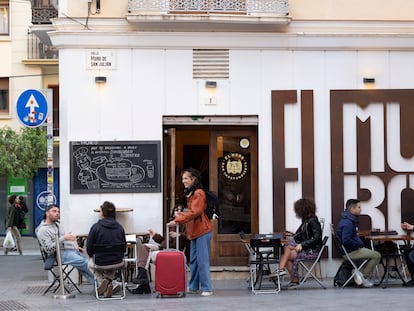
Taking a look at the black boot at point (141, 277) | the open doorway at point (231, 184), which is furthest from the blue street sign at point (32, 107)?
the black boot at point (141, 277)

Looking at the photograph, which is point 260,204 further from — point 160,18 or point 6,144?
point 6,144

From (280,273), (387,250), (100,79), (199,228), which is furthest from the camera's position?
(100,79)

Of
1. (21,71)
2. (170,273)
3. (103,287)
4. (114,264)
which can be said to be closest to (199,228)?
(170,273)

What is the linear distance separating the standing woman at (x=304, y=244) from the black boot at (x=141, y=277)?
2.11m

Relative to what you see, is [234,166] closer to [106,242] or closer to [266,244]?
[266,244]

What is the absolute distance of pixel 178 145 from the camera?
1468 centimetres

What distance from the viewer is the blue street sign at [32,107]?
13180mm

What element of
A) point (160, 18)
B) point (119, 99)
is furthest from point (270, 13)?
point (119, 99)

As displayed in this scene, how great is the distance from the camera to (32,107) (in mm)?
13234

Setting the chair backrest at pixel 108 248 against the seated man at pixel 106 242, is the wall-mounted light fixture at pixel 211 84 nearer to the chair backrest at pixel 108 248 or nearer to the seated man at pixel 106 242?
the seated man at pixel 106 242

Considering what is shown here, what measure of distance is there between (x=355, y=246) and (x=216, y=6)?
184 inches

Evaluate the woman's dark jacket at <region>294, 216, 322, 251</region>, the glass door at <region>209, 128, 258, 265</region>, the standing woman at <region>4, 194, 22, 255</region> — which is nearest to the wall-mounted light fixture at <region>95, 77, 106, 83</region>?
the glass door at <region>209, 128, 258, 265</region>

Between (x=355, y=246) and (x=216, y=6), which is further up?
(x=216, y=6)

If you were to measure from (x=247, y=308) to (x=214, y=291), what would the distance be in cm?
200
